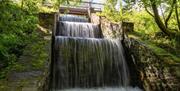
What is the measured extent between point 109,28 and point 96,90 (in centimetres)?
450

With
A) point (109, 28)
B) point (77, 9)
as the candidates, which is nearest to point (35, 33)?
point (109, 28)

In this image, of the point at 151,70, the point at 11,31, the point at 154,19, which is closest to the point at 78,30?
the point at 154,19

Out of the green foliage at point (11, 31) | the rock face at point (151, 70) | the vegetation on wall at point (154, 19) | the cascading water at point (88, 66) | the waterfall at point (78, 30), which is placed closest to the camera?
the green foliage at point (11, 31)

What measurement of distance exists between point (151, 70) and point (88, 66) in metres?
1.95

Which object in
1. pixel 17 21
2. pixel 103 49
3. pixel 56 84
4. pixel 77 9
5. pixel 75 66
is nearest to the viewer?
pixel 17 21

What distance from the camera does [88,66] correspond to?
7816 mm

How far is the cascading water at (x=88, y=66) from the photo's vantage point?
24.3 feet

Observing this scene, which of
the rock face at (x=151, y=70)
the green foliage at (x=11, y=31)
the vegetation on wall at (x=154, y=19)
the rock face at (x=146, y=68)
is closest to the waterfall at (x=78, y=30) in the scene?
the vegetation on wall at (x=154, y=19)

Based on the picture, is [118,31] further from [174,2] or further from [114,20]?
[174,2]

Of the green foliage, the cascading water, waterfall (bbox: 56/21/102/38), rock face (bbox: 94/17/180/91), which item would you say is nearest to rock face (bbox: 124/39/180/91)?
rock face (bbox: 94/17/180/91)

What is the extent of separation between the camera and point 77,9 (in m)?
17.8

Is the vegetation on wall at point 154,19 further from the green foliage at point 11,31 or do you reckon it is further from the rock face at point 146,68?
the green foliage at point 11,31

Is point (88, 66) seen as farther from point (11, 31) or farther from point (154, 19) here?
point (154, 19)

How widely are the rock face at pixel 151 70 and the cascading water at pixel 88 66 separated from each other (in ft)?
1.57
